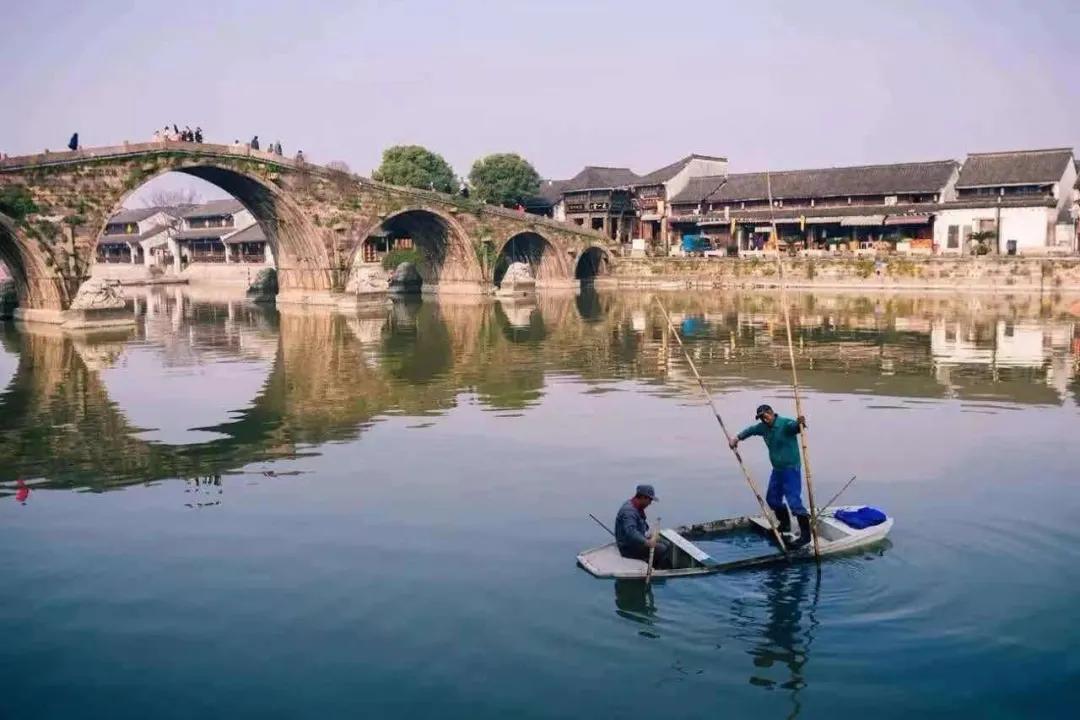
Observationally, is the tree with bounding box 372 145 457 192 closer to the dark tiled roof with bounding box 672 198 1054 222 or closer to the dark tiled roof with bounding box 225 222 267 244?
the dark tiled roof with bounding box 225 222 267 244

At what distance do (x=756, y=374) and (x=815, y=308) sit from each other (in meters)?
26.0

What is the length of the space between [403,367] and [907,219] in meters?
50.4

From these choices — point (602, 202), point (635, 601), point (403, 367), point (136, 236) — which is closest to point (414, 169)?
point (602, 202)

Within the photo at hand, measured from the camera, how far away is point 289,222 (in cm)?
5866

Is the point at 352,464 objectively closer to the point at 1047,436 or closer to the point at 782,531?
the point at 782,531

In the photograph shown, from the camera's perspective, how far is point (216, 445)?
19281mm

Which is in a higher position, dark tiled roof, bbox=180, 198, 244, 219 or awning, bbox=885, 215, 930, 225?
dark tiled roof, bbox=180, 198, 244, 219

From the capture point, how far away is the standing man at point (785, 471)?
40.1 ft

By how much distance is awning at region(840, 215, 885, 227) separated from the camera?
230 ft

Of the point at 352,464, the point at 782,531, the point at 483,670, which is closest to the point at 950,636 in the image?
the point at 782,531

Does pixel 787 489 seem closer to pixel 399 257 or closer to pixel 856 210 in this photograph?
pixel 856 210

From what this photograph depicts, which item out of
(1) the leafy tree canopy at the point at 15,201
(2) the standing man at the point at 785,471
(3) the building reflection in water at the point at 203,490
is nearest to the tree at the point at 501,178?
(1) the leafy tree canopy at the point at 15,201

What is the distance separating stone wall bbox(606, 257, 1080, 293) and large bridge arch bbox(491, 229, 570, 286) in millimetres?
5118

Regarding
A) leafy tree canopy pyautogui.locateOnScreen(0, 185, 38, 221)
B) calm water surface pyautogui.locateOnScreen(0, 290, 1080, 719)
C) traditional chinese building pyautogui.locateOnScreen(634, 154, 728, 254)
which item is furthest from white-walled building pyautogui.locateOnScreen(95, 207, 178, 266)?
calm water surface pyautogui.locateOnScreen(0, 290, 1080, 719)
